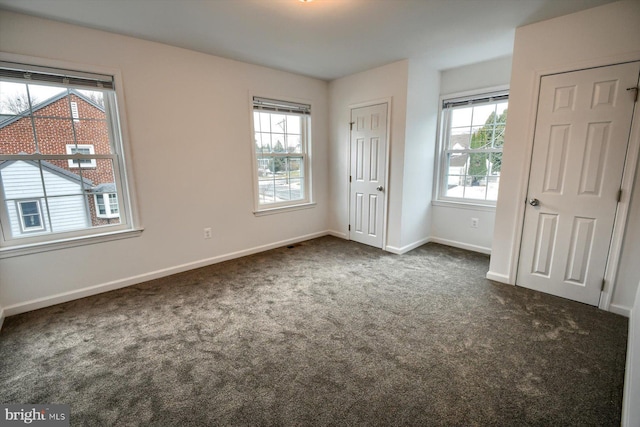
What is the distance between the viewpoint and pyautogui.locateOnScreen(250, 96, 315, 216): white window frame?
3.76 meters

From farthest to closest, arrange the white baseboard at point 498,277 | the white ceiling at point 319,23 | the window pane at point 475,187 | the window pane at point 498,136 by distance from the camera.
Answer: the window pane at point 475,187
the window pane at point 498,136
the white baseboard at point 498,277
the white ceiling at point 319,23

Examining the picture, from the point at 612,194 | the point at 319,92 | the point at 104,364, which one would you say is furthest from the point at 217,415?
the point at 319,92

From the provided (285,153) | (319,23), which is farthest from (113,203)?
(319,23)

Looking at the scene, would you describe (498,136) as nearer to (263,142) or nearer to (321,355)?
(263,142)

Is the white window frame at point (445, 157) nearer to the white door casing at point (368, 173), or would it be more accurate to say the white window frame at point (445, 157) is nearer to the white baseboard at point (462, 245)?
the white baseboard at point (462, 245)

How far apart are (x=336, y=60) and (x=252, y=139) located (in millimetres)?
1441

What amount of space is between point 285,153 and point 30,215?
9.19ft

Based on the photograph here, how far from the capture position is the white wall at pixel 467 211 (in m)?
3.53

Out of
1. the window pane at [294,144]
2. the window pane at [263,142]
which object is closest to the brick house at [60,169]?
the window pane at [263,142]

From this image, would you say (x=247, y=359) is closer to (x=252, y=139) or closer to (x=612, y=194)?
(x=252, y=139)

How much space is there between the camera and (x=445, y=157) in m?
4.15

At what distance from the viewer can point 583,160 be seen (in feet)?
8.01

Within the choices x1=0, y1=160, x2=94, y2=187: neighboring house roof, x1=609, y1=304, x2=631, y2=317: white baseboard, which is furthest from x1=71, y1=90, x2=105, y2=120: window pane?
x1=609, y1=304, x2=631, y2=317: white baseboard

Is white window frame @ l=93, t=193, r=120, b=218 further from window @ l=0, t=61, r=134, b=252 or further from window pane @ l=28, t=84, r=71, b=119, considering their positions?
window pane @ l=28, t=84, r=71, b=119
